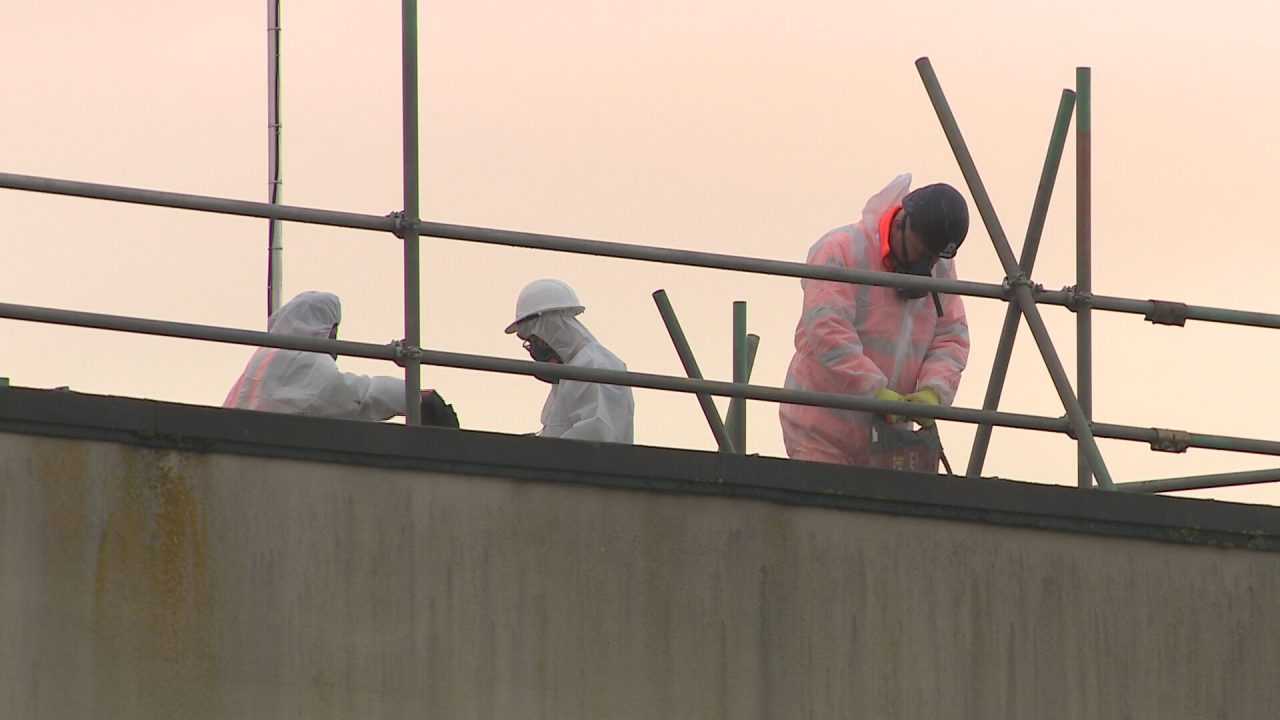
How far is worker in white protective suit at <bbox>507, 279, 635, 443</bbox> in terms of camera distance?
863cm

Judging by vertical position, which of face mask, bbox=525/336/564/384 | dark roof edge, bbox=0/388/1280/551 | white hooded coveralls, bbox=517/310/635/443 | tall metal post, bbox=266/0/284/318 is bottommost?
dark roof edge, bbox=0/388/1280/551

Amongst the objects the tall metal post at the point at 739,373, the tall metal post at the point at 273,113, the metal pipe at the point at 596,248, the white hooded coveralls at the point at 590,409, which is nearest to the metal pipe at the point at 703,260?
the metal pipe at the point at 596,248

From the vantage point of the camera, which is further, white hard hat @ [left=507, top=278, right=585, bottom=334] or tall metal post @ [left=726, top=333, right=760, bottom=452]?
white hard hat @ [left=507, top=278, right=585, bottom=334]

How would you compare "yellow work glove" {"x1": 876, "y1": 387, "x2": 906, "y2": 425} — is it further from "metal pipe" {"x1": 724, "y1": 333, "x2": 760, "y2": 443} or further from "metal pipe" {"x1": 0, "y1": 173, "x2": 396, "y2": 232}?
"metal pipe" {"x1": 0, "y1": 173, "x2": 396, "y2": 232}

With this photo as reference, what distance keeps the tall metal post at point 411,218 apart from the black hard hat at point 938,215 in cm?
174

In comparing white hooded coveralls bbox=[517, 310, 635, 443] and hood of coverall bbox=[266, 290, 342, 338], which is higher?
hood of coverall bbox=[266, 290, 342, 338]

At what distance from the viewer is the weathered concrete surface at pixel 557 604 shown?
6.30 meters

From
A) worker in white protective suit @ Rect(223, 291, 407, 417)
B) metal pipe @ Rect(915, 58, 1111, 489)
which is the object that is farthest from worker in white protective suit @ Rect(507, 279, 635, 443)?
metal pipe @ Rect(915, 58, 1111, 489)

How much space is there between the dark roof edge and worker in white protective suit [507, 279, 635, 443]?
1.67 m

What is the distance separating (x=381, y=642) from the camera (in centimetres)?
650

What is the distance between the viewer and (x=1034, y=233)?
7.69 m

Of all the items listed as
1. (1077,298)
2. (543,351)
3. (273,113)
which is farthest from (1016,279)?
(273,113)

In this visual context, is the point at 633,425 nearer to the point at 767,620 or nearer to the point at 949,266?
the point at 949,266

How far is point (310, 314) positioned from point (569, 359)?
0.97m
